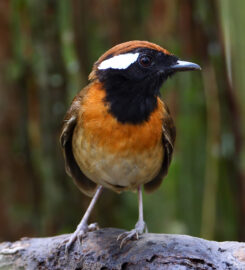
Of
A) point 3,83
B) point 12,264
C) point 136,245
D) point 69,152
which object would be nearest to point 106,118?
point 69,152

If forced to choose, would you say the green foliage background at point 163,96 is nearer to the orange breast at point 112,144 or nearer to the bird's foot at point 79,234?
the bird's foot at point 79,234

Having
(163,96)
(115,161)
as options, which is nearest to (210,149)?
(163,96)

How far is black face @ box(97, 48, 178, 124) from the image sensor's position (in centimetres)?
328

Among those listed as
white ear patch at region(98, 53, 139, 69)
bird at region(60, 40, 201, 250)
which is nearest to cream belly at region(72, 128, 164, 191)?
bird at region(60, 40, 201, 250)

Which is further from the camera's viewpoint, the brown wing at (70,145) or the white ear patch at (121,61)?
the brown wing at (70,145)

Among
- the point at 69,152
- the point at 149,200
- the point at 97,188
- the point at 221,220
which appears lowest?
the point at 221,220

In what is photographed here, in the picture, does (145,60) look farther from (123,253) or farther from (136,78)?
(123,253)

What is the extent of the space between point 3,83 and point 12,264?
354 centimetres

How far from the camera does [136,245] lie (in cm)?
283

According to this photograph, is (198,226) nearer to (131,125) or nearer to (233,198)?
(233,198)

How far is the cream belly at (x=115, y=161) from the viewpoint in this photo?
3.21 meters

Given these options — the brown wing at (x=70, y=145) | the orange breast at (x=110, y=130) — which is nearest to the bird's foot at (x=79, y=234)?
the brown wing at (x=70, y=145)

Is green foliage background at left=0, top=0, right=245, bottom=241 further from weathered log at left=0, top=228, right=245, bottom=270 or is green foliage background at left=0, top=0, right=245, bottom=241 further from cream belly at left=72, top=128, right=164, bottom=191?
weathered log at left=0, top=228, right=245, bottom=270

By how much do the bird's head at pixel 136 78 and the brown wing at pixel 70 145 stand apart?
0.98 feet
